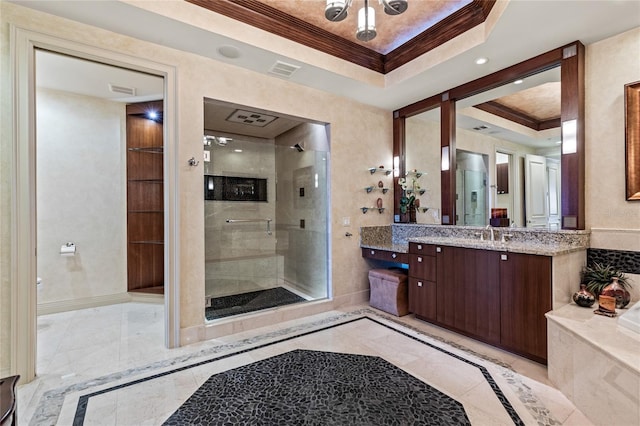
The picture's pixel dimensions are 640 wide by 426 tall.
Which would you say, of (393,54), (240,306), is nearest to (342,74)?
(393,54)

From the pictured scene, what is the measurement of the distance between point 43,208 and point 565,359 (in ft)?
18.5

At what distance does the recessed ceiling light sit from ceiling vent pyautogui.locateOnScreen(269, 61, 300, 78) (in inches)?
15.3

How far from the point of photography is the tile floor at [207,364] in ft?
6.12

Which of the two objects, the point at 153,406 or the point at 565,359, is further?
the point at 565,359

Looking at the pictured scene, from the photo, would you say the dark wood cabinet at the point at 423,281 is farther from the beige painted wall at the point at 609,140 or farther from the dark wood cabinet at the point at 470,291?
the beige painted wall at the point at 609,140

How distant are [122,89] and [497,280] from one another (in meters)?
4.77

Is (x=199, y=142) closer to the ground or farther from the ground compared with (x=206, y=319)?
farther from the ground

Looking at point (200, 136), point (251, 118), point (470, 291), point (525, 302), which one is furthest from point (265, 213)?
point (525, 302)

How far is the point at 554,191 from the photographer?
9.75 feet

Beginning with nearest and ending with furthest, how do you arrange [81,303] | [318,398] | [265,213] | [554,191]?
[318,398], [554,191], [81,303], [265,213]

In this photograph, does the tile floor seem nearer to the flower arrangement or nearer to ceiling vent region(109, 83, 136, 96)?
the flower arrangement

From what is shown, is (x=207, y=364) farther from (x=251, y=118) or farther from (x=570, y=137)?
(x=570, y=137)

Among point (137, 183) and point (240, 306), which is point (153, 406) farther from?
point (137, 183)

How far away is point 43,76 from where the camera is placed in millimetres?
3293
